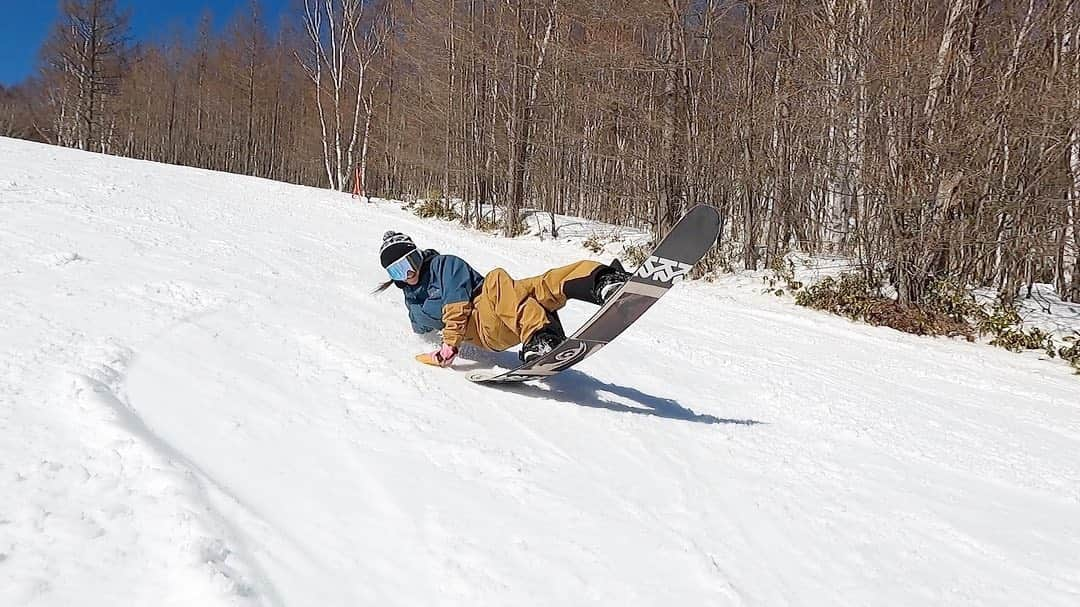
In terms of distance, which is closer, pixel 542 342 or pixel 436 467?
pixel 436 467

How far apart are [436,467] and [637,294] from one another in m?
1.30

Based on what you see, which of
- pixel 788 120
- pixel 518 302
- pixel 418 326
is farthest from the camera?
pixel 788 120

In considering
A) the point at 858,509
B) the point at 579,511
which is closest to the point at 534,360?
the point at 579,511

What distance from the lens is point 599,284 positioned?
10.2 ft

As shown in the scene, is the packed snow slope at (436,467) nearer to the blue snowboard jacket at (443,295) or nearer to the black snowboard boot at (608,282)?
the blue snowboard jacket at (443,295)

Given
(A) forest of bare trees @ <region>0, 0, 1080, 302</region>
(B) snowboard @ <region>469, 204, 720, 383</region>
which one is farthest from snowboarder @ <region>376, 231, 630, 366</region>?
(A) forest of bare trees @ <region>0, 0, 1080, 302</region>

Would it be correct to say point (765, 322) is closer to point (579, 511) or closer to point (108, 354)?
point (579, 511)

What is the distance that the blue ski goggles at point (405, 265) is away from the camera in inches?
134

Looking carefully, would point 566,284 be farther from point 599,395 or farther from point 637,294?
point 599,395

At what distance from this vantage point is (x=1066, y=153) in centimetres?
680

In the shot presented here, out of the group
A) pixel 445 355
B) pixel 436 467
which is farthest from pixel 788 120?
pixel 436 467

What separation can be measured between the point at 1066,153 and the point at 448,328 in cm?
752

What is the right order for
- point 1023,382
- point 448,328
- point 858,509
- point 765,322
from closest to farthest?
1. point 858,509
2. point 448,328
3. point 1023,382
4. point 765,322

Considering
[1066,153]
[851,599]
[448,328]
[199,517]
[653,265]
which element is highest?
[1066,153]
